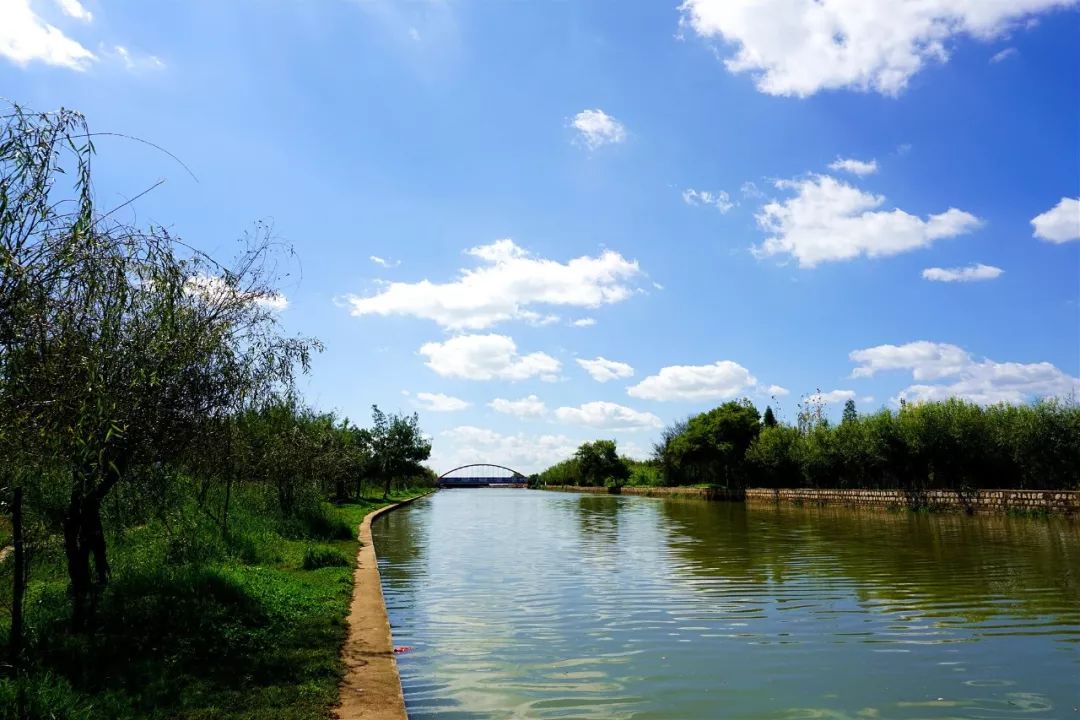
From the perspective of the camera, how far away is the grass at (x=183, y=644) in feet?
19.7

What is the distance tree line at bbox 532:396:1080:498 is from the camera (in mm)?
34062

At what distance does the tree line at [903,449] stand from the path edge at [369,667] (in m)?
32.5

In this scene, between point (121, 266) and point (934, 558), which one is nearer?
point (121, 266)

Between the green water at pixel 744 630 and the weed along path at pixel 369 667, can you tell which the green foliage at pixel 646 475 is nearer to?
the green water at pixel 744 630

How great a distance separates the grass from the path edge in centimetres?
15

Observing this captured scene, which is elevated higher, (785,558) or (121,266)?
(121,266)

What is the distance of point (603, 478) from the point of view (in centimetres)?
11119

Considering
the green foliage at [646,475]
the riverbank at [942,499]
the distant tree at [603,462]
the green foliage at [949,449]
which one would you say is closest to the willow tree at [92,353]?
the riverbank at [942,499]

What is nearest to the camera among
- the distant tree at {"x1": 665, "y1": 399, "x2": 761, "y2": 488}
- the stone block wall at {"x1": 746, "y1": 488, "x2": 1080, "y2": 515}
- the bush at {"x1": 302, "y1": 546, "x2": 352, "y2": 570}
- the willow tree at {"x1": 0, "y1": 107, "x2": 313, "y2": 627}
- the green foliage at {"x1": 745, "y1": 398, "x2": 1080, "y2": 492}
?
the willow tree at {"x1": 0, "y1": 107, "x2": 313, "y2": 627}

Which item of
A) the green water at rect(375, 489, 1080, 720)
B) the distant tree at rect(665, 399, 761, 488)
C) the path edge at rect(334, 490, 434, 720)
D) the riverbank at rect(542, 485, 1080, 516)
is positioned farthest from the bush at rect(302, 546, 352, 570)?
the distant tree at rect(665, 399, 761, 488)

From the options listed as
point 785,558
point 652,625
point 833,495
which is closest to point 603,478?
point 833,495

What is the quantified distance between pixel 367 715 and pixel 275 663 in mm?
1985

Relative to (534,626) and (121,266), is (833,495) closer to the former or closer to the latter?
(534,626)

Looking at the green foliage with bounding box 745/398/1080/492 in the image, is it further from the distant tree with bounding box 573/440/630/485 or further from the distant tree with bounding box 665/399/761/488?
the distant tree with bounding box 573/440/630/485
